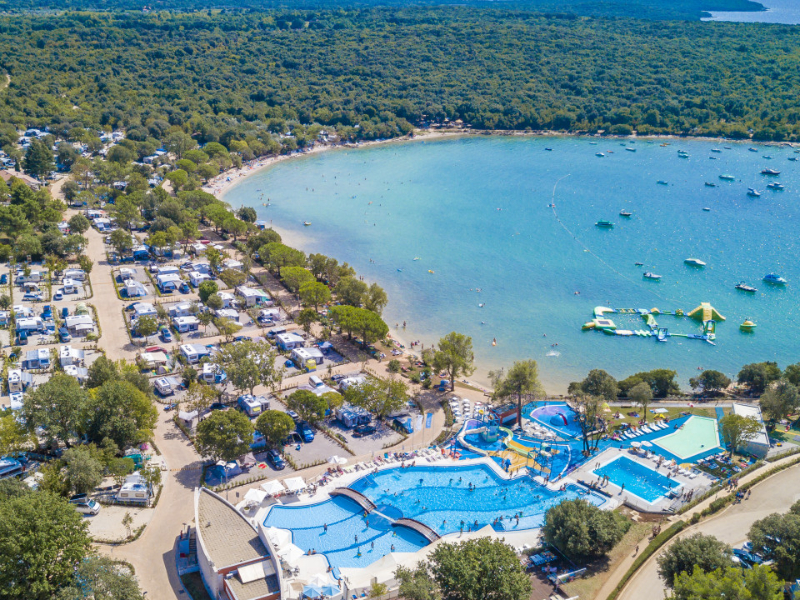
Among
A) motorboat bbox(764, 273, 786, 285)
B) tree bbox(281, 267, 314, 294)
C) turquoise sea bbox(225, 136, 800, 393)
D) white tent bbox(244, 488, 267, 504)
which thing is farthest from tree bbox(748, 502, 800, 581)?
motorboat bbox(764, 273, 786, 285)

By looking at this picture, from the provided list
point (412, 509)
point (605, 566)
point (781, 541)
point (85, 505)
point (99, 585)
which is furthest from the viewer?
point (412, 509)

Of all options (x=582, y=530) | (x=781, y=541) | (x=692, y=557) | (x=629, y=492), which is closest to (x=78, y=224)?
(x=629, y=492)

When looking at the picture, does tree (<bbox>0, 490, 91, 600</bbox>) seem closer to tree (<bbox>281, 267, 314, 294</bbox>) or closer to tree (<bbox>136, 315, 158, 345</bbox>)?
tree (<bbox>136, 315, 158, 345</bbox>)

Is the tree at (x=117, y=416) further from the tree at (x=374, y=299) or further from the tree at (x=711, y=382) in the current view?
the tree at (x=711, y=382)

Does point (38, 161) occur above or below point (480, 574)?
above

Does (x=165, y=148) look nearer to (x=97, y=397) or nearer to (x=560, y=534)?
(x=97, y=397)

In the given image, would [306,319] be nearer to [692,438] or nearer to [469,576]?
[692,438]

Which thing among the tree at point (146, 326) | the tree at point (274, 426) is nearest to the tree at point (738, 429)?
the tree at point (274, 426)
